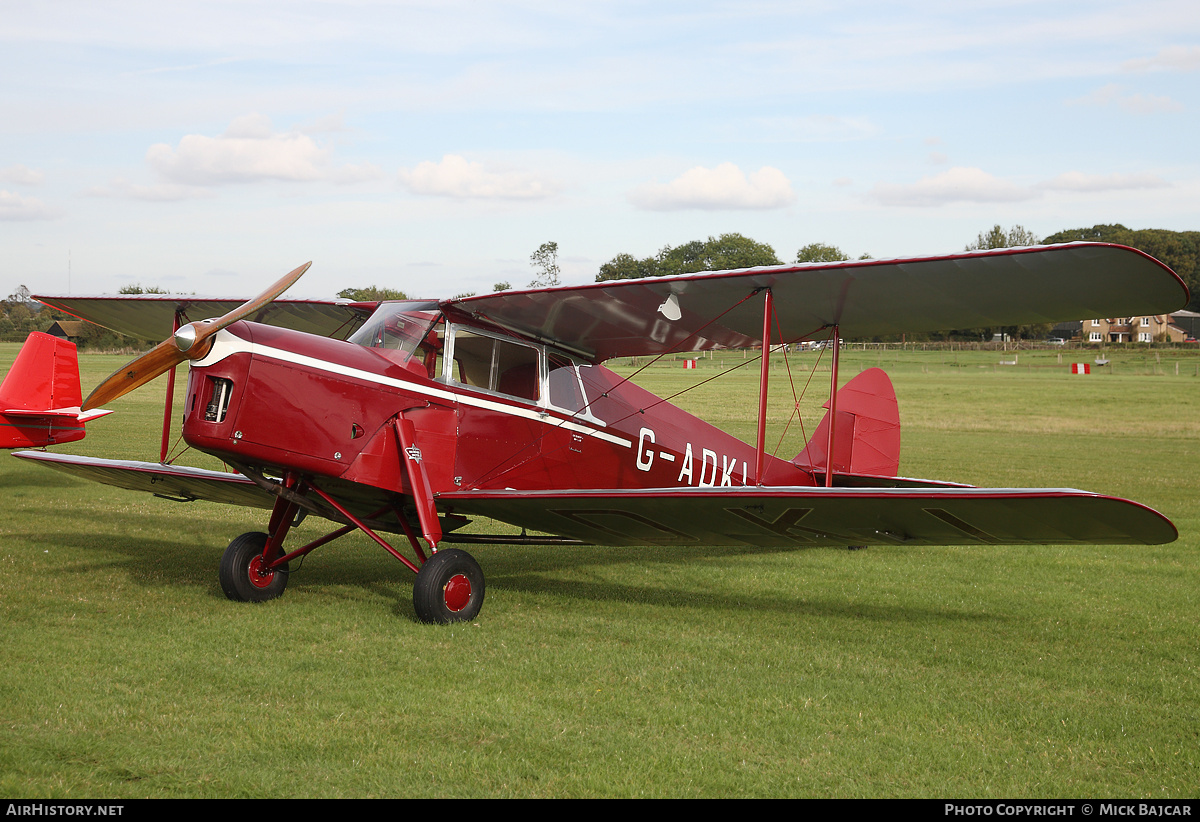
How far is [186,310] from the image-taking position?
855 cm

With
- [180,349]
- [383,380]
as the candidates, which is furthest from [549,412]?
[180,349]

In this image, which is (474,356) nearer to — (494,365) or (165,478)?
(494,365)

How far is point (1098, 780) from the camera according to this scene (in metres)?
4.07

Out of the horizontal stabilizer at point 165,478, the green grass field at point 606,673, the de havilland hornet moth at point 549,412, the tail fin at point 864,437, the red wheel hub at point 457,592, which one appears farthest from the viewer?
the tail fin at point 864,437

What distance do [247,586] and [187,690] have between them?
80.5 inches

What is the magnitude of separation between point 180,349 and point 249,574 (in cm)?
218

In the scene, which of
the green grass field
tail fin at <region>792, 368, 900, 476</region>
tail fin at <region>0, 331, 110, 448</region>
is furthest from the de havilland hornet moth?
tail fin at <region>0, 331, 110, 448</region>

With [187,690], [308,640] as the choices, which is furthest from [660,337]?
[187,690]

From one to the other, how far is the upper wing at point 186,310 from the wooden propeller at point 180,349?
1632 millimetres

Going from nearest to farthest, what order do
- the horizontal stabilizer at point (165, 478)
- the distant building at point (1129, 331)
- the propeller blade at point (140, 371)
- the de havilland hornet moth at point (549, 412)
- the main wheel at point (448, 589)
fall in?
1. the de havilland hornet moth at point (549, 412)
2. the propeller blade at point (140, 371)
3. the main wheel at point (448, 589)
4. the horizontal stabilizer at point (165, 478)
5. the distant building at point (1129, 331)

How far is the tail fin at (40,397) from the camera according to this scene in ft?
39.8

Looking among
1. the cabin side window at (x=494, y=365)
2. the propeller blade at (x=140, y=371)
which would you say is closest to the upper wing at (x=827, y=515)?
the cabin side window at (x=494, y=365)

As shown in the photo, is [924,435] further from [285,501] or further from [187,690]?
[187,690]

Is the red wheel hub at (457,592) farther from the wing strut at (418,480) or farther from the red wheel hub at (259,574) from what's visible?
the red wheel hub at (259,574)
